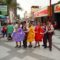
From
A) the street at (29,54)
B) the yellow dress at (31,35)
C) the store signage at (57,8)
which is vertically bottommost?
the street at (29,54)

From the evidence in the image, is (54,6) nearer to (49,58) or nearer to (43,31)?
(43,31)

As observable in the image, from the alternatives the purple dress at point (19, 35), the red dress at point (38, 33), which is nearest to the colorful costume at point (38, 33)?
the red dress at point (38, 33)

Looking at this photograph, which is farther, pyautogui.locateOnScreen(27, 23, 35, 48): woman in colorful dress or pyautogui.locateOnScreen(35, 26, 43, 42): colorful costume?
pyautogui.locateOnScreen(35, 26, 43, 42): colorful costume

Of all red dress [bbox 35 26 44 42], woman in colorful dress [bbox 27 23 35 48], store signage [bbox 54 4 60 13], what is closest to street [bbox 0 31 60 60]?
woman in colorful dress [bbox 27 23 35 48]

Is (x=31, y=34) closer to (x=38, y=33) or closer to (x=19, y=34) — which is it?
(x=38, y=33)

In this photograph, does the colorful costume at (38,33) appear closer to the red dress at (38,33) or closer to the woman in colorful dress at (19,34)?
the red dress at (38,33)

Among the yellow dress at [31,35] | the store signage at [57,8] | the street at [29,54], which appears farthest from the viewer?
the store signage at [57,8]

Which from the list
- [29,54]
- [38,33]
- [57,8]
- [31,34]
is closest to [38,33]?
[38,33]

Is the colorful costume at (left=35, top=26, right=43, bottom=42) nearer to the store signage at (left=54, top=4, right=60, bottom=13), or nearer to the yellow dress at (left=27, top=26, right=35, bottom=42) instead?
the yellow dress at (left=27, top=26, right=35, bottom=42)

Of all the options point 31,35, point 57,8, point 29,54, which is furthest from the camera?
point 57,8

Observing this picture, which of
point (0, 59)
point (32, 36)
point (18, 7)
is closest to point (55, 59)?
point (0, 59)

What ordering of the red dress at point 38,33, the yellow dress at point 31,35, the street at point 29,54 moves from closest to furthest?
the street at point 29,54
the yellow dress at point 31,35
the red dress at point 38,33

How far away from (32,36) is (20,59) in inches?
178

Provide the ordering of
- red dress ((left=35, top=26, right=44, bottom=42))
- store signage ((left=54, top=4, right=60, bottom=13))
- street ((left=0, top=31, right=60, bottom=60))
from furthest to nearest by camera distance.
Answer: store signage ((left=54, top=4, right=60, bottom=13)) < red dress ((left=35, top=26, right=44, bottom=42)) < street ((left=0, top=31, right=60, bottom=60))
